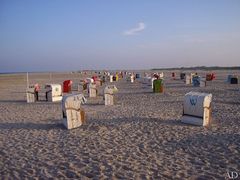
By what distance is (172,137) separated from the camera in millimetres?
8234

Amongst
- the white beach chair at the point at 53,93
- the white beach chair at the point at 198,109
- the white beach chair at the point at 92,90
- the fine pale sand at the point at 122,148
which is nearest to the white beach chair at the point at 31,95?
the white beach chair at the point at 53,93

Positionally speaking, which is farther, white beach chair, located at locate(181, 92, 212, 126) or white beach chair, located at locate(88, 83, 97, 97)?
white beach chair, located at locate(88, 83, 97, 97)

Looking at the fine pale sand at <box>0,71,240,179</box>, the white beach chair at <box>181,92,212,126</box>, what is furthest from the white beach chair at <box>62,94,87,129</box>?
the white beach chair at <box>181,92,212,126</box>

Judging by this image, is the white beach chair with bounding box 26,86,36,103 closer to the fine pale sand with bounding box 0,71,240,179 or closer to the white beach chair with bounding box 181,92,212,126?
the fine pale sand with bounding box 0,71,240,179

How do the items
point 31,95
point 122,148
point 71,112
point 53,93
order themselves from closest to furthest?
point 122,148, point 71,112, point 53,93, point 31,95

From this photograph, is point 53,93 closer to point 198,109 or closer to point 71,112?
point 71,112

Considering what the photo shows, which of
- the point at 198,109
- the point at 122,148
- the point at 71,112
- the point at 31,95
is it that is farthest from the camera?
the point at 31,95

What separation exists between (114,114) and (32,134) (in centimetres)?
388

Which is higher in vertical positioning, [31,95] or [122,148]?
[31,95]

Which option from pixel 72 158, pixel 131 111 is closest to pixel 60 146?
pixel 72 158

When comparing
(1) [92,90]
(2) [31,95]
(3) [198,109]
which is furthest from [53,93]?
(3) [198,109]

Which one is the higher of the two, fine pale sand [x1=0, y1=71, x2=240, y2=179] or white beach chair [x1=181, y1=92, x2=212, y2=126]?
white beach chair [x1=181, y1=92, x2=212, y2=126]

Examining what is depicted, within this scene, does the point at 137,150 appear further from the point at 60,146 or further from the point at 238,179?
the point at 238,179

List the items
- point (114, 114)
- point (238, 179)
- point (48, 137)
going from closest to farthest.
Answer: point (238, 179)
point (48, 137)
point (114, 114)
